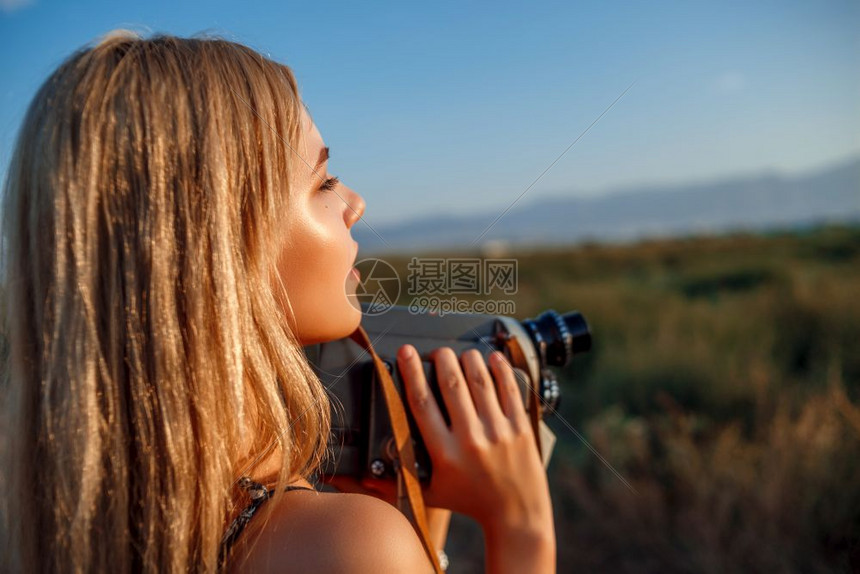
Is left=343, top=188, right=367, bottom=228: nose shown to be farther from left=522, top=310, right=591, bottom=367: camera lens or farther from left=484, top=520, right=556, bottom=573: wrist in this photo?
left=484, top=520, right=556, bottom=573: wrist

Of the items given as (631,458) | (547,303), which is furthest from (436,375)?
(547,303)

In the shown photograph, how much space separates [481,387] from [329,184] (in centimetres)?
48

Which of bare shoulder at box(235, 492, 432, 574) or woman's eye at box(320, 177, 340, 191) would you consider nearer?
bare shoulder at box(235, 492, 432, 574)

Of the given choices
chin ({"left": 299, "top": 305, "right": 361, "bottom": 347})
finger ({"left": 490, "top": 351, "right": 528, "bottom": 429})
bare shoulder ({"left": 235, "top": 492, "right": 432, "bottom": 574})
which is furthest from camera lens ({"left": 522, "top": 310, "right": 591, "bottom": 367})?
bare shoulder ({"left": 235, "top": 492, "right": 432, "bottom": 574})

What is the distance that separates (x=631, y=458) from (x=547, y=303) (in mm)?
5753

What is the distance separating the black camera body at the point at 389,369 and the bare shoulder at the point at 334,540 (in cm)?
39

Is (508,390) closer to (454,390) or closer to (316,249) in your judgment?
(454,390)

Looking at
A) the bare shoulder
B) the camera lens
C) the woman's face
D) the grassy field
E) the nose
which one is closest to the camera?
the bare shoulder

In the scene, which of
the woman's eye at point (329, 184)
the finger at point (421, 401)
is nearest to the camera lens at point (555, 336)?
the finger at point (421, 401)

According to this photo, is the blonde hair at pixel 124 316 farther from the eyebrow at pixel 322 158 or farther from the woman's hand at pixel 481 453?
the woman's hand at pixel 481 453

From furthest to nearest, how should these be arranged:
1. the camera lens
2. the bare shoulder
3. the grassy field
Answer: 1. the grassy field
2. the camera lens
3. the bare shoulder

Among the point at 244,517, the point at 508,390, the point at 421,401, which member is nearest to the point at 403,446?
the point at 421,401

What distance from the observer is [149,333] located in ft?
2.85

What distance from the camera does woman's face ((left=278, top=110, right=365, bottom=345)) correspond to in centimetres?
106
